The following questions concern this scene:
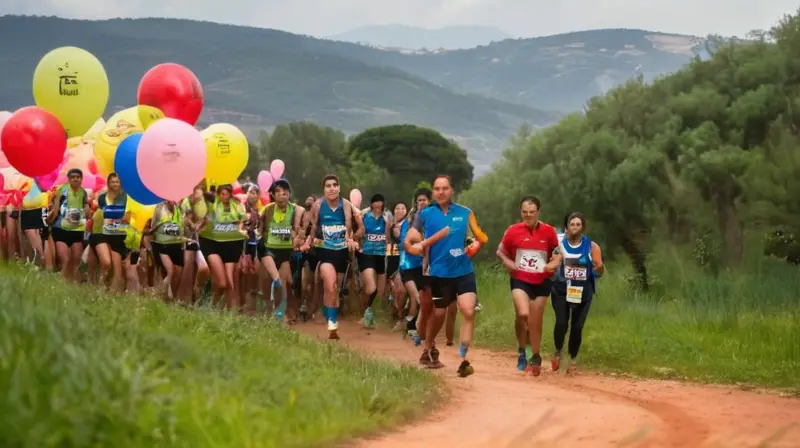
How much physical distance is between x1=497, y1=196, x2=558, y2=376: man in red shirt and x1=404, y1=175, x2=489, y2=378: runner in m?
0.70

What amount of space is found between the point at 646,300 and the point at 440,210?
826cm

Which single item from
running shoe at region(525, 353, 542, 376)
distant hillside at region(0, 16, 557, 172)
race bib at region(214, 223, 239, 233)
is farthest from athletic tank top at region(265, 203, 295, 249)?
distant hillside at region(0, 16, 557, 172)

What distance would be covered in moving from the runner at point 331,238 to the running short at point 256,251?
4.30 ft

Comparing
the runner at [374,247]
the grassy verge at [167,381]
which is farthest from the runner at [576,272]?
the runner at [374,247]

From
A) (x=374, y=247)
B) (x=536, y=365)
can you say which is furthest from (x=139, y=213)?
(x=536, y=365)

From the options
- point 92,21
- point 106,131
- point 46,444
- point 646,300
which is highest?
point 92,21

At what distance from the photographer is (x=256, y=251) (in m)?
16.1

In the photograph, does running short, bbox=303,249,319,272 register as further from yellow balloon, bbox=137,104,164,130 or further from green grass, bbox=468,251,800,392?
yellow balloon, bbox=137,104,164,130

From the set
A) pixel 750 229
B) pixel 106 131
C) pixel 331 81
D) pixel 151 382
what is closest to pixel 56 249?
pixel 106 131

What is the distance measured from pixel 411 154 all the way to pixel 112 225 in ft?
258

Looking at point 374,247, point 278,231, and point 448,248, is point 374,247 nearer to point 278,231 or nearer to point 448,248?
point 278,231

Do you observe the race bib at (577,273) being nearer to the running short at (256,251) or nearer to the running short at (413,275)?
the running short at (413,275)

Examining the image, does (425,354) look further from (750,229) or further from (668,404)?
(750,229)

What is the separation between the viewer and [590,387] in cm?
1059
